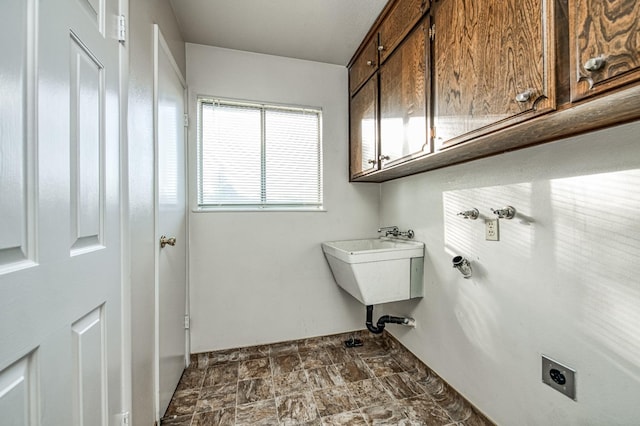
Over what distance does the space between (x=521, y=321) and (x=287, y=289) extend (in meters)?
1.60

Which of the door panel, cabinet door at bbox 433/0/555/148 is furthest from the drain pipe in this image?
the door panel

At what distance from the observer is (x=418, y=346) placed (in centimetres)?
194

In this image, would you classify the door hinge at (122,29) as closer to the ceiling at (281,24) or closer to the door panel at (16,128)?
the door panel at (16,128)

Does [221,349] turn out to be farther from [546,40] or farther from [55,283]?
[546,40]

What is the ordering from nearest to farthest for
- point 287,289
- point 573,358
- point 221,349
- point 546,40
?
point 546,40, point 573,358, point 221,349, point 287,289

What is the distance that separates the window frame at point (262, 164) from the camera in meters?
2.09

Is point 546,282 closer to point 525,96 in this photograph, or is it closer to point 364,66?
point 525,96

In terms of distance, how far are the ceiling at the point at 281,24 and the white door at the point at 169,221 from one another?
39 centimetres

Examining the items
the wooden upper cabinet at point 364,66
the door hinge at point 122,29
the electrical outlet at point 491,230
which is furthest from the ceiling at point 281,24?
the electrical outlet at point 491,230

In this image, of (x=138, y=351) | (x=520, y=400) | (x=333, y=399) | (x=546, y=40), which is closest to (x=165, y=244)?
(x=138, y=351)

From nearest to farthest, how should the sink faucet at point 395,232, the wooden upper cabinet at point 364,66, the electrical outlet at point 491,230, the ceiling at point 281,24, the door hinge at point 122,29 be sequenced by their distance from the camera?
the door hinge at point 122,29 → the electrical outlet at point 491,230 → the ceiling at point 281,24 → the wooden upper cabinet at point 364,66 → the sink faucet at point 395,232

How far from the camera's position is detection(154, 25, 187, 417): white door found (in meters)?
1.41

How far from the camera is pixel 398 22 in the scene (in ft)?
5.22

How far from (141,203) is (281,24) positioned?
153 centimetres
